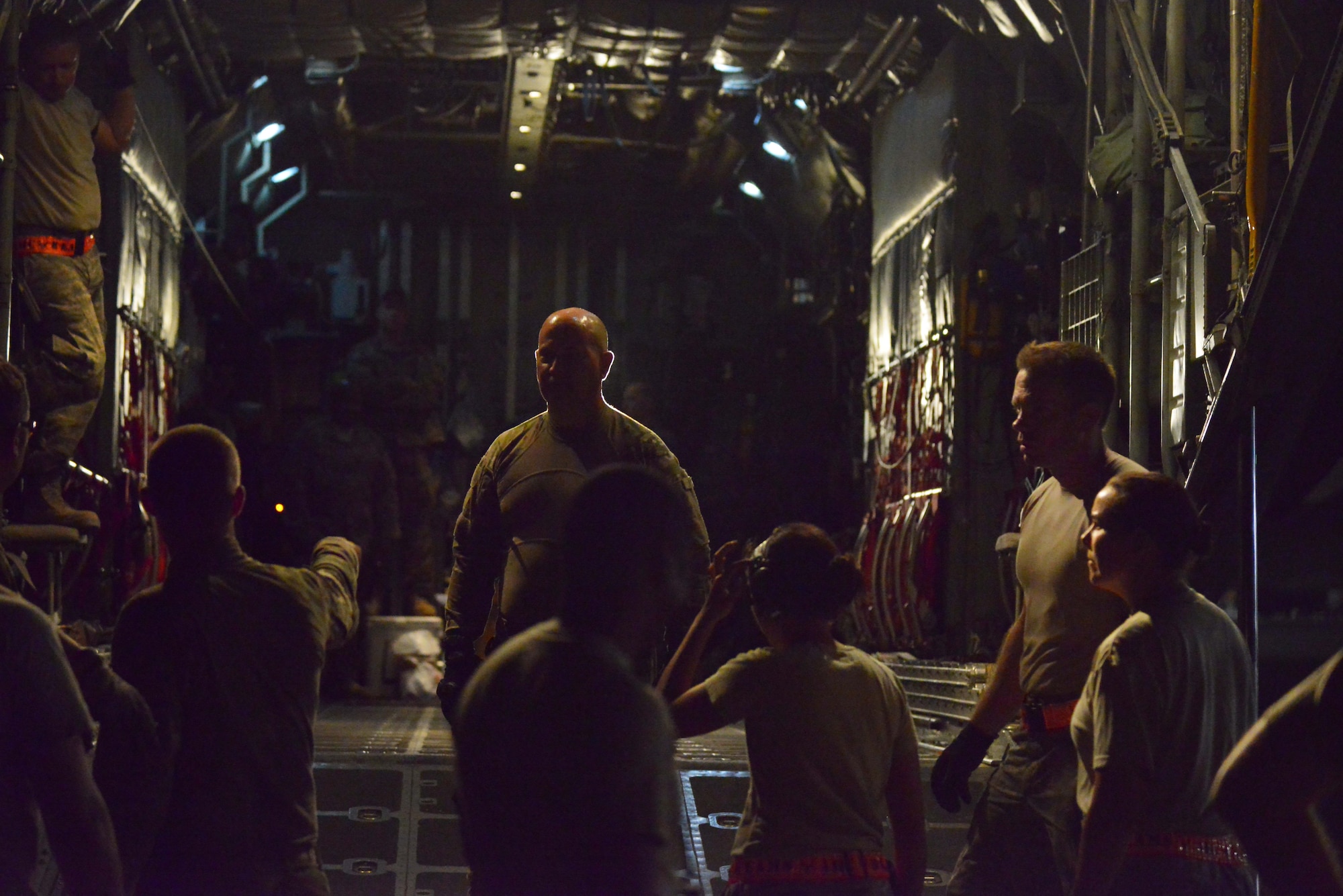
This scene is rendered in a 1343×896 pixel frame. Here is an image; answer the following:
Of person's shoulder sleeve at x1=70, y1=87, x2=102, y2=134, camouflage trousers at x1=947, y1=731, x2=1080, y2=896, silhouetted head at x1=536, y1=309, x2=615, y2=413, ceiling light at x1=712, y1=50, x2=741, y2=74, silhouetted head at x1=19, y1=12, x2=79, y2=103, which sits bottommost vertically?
camouflage trousers at x1=947, y1=731, x2=1080, y2=896

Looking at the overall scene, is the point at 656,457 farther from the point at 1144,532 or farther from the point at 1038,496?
the point at 1144,532

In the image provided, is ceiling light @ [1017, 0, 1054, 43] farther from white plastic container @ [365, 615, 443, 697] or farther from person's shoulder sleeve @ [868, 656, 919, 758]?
person's shoulder sleeve @ [868, 656, 919, 758]

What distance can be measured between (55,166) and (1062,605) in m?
7.52

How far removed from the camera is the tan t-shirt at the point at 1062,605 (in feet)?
14.4

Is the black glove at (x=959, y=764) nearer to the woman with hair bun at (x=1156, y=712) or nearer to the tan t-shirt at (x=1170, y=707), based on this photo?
the woman with hair bun at (x=1156, y=712)

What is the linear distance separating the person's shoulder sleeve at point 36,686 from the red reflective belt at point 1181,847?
A: 2.23 m

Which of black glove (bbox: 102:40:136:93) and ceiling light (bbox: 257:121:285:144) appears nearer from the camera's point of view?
black glove (bbox: 102:40:136:93)

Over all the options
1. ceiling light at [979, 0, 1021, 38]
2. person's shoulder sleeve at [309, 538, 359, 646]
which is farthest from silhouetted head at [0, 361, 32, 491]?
ceiling light at [979, 0, 1021, 38]

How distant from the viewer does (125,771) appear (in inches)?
133

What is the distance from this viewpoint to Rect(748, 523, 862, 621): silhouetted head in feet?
12.0

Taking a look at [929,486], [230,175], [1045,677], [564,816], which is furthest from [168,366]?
[564,816]

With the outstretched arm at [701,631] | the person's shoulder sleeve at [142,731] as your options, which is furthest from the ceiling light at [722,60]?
the person's shoulder sleeve at [142,731]

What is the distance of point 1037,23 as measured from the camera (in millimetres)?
10781

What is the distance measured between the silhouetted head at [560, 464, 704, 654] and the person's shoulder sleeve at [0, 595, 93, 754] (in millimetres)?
1003
